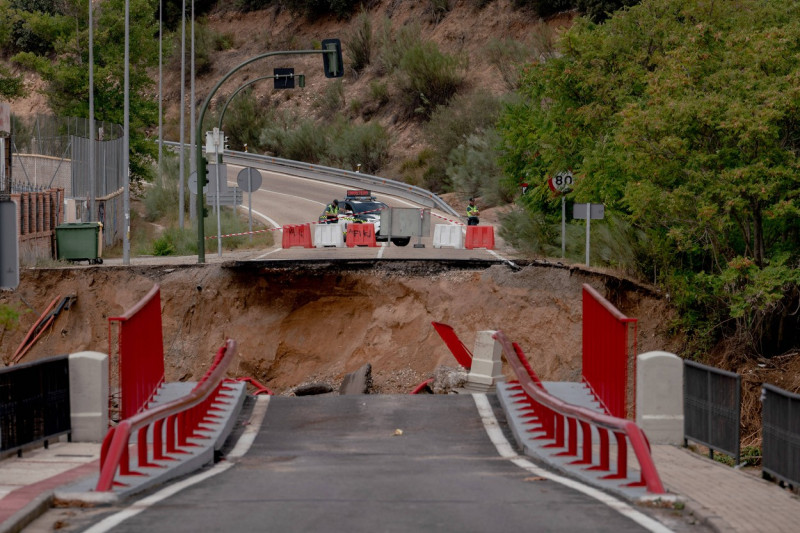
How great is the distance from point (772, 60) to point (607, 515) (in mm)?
19856

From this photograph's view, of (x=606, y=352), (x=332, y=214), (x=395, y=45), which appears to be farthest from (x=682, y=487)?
(x=395, y=45)

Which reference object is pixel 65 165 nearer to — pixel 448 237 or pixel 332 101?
pixel 448 237

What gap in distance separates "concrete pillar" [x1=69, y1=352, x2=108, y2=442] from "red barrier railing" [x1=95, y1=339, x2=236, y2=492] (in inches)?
41.0

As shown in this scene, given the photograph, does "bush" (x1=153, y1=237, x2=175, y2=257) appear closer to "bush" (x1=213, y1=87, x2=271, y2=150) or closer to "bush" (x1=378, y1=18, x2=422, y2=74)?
"bush" (x1=378, y1=18, x2=422, y2=74)

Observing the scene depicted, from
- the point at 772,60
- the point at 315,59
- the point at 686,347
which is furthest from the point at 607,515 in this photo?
the point at 315,59

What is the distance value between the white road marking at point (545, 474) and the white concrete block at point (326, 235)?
77.1 feet

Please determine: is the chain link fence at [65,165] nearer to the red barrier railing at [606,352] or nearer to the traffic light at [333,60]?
the traffic light at [333,60]

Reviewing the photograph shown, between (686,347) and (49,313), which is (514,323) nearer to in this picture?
(686,347)

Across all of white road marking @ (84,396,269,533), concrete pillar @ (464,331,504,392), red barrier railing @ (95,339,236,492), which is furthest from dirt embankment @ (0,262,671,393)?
red barrier railing @ (95,339,236,492)

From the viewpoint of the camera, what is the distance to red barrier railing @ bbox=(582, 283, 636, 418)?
1348 cm

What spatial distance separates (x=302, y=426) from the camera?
16.0 meters

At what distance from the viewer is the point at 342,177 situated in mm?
71812

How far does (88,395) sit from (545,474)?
230 inches

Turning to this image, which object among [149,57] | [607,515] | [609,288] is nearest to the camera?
[607,515]
